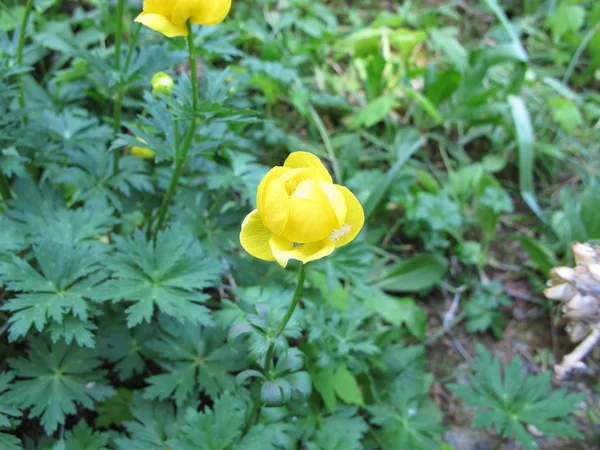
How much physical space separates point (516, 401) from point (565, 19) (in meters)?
2.48

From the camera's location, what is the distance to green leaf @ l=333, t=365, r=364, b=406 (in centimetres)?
171

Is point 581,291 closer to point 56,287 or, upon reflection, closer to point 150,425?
point 150,425

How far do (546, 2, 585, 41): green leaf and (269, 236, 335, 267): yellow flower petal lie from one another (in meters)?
2.88

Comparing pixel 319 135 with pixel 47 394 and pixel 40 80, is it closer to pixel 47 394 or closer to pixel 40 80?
pixel 40 80

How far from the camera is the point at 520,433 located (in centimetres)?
165

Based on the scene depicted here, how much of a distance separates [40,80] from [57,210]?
4.23 feet

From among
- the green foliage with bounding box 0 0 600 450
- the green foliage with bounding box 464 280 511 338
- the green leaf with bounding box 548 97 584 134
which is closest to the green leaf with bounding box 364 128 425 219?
the green foliage with bounding box 0 0 600 450

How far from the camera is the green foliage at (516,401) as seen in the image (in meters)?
1.65

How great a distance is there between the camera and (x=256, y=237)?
41.3 inches

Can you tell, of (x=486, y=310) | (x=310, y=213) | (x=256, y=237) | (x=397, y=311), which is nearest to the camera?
(x=310, y=213)

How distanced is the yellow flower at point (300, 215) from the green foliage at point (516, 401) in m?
0.95

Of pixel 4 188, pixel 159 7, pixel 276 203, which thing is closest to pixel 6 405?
pixel 4 188

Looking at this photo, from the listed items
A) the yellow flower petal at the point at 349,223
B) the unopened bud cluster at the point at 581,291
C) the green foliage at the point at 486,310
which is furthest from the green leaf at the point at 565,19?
the yellow flower petal at the point at 349,223

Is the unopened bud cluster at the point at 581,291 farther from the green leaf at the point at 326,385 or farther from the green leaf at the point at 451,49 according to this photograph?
the green leaf at the point at 451,49
